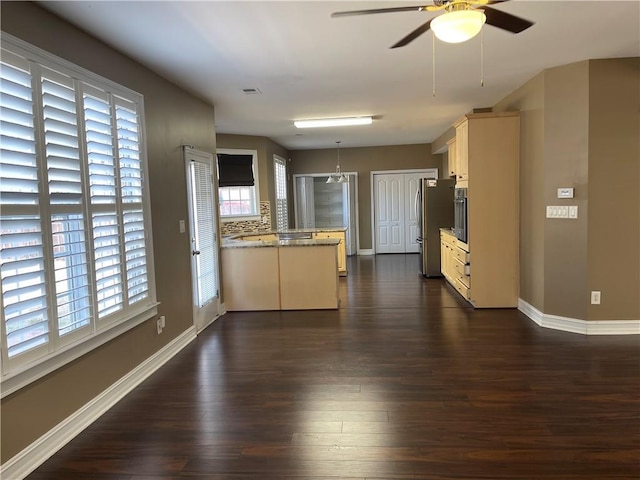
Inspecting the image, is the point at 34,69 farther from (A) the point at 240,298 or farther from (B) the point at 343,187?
(B) the point at 343,187

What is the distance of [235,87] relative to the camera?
4531 mm

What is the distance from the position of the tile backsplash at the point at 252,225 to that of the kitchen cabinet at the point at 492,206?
12.7 ft

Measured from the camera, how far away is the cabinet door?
5.14m

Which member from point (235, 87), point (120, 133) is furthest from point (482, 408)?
point (235, 87)

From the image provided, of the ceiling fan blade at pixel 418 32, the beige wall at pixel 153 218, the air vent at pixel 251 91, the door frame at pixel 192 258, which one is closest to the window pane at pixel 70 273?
the beige wall at pixel 153 218

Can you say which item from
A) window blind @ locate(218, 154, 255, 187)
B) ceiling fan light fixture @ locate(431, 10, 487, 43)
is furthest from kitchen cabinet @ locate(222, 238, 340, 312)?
ceiling fan light fixture @ locate(431, 10, 487, 43)

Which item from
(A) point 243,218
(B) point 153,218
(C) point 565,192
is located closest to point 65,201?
(B) point 153,218

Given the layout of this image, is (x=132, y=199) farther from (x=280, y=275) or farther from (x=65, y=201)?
(x=280, y=275)

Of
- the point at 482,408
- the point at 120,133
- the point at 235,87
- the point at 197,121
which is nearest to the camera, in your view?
the point at 482,408

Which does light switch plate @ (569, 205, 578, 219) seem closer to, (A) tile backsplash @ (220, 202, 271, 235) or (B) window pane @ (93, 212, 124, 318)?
(B) window pane @ (93, 212, 124, 318)

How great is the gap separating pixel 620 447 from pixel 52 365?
314 centimetres

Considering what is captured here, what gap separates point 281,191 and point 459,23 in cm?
747

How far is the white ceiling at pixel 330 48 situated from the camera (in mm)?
2750

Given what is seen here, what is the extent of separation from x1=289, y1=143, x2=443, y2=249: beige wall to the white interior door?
194mm
